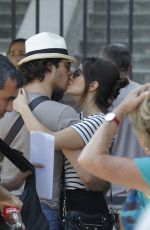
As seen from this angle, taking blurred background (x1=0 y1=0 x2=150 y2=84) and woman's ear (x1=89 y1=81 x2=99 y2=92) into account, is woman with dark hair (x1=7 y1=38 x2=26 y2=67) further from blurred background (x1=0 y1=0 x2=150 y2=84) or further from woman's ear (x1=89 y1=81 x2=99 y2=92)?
blurred background (x1=0 y1=0 x2=150 y2=84)

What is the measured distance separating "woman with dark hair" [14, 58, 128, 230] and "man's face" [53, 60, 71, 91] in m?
0.03

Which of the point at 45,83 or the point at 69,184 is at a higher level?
the point at 45,83

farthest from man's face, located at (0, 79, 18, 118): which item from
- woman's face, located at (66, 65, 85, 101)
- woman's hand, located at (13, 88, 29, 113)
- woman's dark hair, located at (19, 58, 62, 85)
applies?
woman's face, located at (66, 65, 85, 101)

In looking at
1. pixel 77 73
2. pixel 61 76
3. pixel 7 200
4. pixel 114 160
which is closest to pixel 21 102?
pixel 61 76

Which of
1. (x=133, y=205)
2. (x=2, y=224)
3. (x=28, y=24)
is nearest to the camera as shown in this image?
(x=133, y=205)

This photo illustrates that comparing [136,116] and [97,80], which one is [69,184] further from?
[136,116]

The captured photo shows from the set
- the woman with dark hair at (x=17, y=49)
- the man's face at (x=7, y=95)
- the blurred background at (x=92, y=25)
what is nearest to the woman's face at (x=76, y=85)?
the man's face at (x=7, y=95)

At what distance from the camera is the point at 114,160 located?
3.18 metres

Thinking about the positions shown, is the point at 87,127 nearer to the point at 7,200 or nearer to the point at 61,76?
the point at 61,76

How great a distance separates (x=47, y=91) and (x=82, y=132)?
32 centimetres

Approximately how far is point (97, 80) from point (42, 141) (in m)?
0.58

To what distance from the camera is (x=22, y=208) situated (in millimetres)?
3865

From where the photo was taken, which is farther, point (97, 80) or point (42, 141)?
point (97, 80)

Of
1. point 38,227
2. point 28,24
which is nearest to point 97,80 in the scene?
point 38,227
